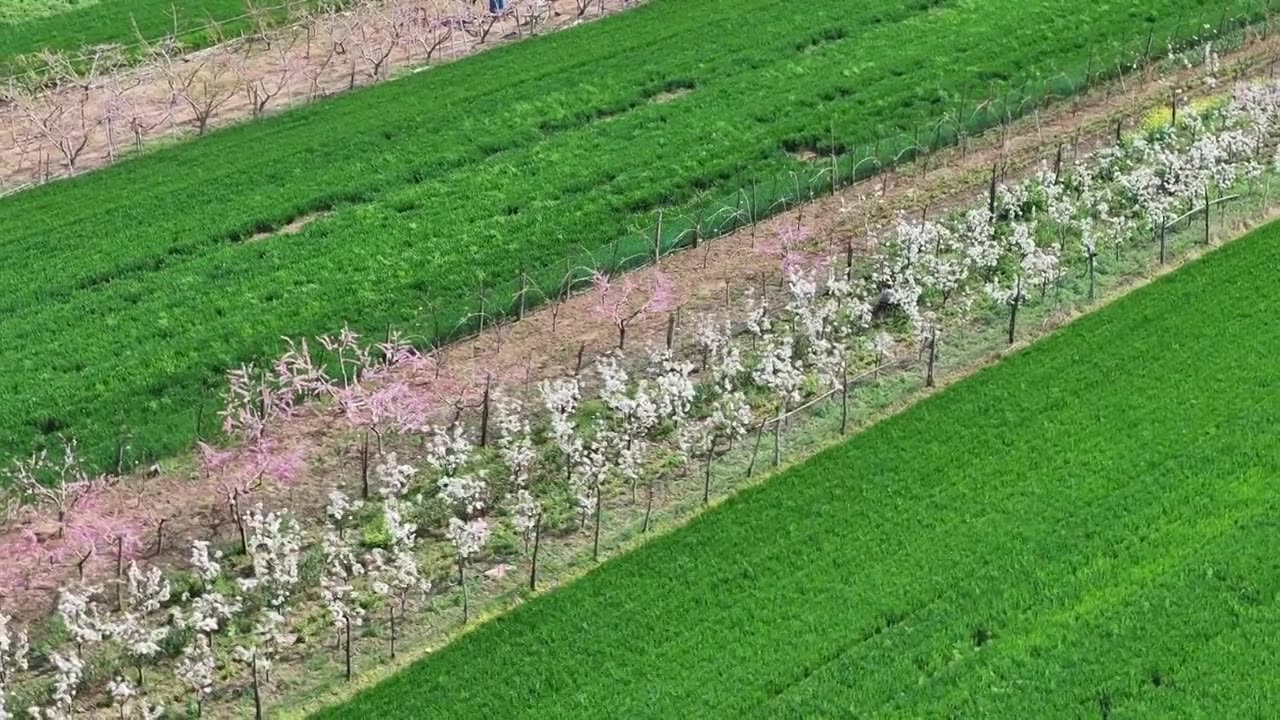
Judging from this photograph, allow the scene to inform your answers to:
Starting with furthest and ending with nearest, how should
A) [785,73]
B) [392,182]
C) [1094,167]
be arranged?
[785,73]
[392,182]
[1094,167]

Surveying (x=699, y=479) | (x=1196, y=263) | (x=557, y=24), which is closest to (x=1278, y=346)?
(x=1196, y=263)

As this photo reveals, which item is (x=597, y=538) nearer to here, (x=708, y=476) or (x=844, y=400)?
(x=708, y=476)

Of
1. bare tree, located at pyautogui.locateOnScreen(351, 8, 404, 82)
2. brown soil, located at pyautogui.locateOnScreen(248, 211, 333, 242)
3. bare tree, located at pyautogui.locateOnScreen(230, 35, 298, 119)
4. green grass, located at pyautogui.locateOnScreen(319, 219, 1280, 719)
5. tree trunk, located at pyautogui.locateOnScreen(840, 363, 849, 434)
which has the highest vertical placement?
bare tree, located at pyautogui.locateOnScreen(351, 8, 404, 82)

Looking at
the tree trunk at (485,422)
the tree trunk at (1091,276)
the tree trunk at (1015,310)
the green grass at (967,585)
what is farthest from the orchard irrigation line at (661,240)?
the green grass at (967,585)

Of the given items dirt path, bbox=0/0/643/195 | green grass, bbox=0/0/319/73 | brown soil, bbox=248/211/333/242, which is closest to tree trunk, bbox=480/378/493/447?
brown soil, bbox=248/211/333/242

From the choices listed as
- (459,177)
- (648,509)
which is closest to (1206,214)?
(648,509)

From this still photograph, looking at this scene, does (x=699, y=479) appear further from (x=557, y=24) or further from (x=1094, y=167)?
(x=557, y=24)

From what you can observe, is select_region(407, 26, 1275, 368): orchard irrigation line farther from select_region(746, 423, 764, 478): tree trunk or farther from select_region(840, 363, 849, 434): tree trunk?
select_region(746, 423, 764, 478): tree trunk
